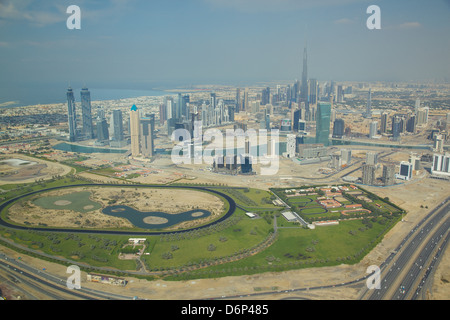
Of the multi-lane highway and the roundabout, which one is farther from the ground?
the roundabout

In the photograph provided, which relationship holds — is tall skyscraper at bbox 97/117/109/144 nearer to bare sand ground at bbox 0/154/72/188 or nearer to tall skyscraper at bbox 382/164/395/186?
bare sand ground at bbox 0/154/72/188

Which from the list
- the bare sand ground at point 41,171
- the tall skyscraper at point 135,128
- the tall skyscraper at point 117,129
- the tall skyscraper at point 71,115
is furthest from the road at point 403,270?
the tall skyscraper at point 71,115

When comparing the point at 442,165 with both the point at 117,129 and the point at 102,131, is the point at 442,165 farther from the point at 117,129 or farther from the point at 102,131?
the point at 102,131

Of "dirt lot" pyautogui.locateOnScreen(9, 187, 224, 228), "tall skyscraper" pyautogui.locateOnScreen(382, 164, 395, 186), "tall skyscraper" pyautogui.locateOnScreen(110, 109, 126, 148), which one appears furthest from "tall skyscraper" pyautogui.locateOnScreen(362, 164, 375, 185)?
"tall skyscraper" pyautogui.locateOnScreen(110, 109, 126, 148)

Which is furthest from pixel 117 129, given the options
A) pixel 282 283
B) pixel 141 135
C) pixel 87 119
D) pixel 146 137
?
pixel 282 283

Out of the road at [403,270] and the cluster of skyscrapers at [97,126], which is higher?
the cluster of skyscrapers at [97,126]

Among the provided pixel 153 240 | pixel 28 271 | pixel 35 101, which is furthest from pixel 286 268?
pixel 35 101

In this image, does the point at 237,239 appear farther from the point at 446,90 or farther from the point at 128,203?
the point at 446,90

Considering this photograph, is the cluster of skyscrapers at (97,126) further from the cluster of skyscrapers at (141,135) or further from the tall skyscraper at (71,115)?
the cluster of skyscrapers at (141,135)
